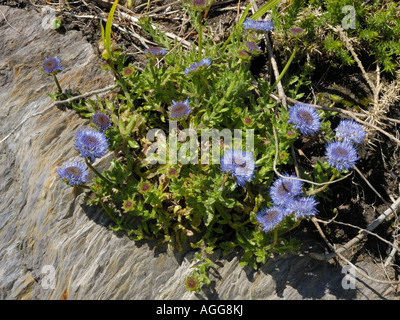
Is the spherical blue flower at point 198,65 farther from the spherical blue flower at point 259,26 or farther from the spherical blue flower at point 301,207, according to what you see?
the spherical blue flower at point 301,207

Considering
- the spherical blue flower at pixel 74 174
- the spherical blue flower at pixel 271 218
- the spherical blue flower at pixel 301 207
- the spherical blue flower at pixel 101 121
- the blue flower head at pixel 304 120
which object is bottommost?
the spherical blue flower at pixel 271 218

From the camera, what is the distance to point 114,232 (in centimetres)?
335

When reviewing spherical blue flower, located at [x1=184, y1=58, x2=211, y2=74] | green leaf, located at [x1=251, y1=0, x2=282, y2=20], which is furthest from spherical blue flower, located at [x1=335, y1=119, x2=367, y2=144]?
green leaf, located at [x1=251, y1=0, x2=282, y2=20]

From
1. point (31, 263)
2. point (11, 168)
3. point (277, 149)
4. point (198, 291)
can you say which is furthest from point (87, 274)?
point (277, 149)

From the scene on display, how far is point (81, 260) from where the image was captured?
3.27 metres

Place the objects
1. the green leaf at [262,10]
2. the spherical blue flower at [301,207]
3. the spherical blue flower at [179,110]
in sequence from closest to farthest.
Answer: the spherical blue flower at [301,207], the spherical blue flower at [179,110], the green leaf at [262,10]

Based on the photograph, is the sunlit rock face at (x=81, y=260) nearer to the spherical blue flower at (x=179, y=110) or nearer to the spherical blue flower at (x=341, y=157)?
the spherical blue flower at (x=179, y=110)

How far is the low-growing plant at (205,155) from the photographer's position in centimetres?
306

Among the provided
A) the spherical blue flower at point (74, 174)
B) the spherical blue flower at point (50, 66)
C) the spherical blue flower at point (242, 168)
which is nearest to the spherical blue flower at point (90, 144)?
the spherical blue flower at point (74, 174)

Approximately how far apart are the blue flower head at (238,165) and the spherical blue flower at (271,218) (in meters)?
0.25

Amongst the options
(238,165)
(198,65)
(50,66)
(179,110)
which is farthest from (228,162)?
(50,66)

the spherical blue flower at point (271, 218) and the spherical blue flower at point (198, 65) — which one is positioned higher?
the spherical blue flower at point (198, 65)

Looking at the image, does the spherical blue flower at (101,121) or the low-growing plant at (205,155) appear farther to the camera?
the spherical blue flower at (101,121)

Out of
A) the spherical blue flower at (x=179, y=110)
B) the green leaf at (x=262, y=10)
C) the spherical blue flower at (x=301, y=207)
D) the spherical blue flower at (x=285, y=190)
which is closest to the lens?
the spherical blue flower at (x=301, y=207)
